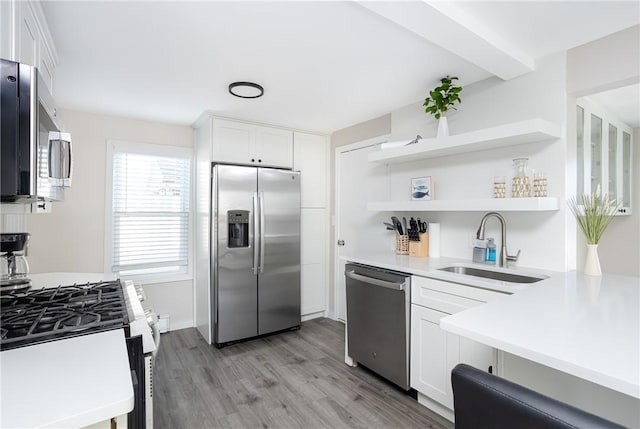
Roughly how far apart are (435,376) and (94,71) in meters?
3.17

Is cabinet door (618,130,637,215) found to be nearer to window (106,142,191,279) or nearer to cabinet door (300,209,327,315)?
cabinet door (300,209,327,315)

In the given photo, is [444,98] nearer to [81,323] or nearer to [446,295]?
[446,295]

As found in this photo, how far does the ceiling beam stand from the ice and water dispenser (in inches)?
89.3

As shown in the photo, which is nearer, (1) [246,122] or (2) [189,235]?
(1) [246,122]

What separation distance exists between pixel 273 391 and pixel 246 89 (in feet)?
7.70

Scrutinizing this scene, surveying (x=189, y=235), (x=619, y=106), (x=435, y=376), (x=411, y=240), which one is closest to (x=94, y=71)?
(x=189, y=235)

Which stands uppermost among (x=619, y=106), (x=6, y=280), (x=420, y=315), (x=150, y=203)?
(x=619, y=106)

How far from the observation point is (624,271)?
3090mm

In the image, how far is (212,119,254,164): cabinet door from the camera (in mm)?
3260

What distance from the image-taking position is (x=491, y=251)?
2377mm

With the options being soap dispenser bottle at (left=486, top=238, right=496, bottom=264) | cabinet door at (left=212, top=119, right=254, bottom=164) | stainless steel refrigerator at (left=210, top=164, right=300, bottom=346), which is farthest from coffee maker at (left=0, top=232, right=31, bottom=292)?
soap dispenser bottle at (left=486, top=238, right=496, bottom=264)

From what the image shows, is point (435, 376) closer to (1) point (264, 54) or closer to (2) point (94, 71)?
(1) point (264, 54)

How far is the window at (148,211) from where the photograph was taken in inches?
133

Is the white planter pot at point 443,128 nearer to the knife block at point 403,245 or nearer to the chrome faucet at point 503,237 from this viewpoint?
the chrome faucet at point 503,237
